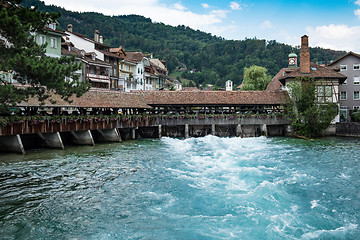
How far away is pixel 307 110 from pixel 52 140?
20.8 m

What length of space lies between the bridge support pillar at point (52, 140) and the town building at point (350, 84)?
2965 cm

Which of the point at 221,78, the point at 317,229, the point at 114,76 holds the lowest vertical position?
the point at 317,229

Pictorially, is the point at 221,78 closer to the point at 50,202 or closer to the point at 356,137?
the point at 356,137

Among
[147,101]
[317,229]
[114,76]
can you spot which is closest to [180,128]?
[147,101]

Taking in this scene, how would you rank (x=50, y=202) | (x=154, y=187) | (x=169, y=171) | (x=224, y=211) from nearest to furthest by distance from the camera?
(x=224, y=211) → (x=50, y=202) → (x=154, y=187) → (x=169, y=171)

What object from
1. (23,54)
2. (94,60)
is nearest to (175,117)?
(94,60)

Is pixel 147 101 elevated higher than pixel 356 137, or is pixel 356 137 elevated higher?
pixel 147 101

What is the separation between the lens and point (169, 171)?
14094 millimetres

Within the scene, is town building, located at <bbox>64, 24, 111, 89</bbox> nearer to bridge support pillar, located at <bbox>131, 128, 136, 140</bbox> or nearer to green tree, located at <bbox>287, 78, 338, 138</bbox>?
bridge support pillar, located at <bbox>131, 128, 136, 140</bbox>

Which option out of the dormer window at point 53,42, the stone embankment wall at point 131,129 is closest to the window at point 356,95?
the stone embankment wall at point 131,129

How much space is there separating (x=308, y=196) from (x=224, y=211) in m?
3.43

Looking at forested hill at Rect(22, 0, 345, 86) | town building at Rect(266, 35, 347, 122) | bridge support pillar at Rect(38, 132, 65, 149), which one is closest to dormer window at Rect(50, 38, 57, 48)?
bridge support pillar at Rect(38, 132, 65, 149)

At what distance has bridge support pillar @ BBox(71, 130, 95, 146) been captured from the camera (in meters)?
21.7

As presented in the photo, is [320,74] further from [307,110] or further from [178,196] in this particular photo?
[178,196]
